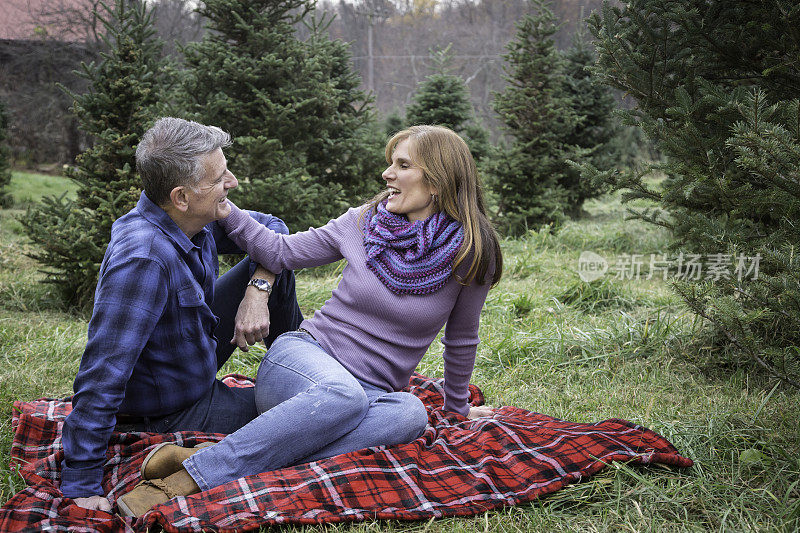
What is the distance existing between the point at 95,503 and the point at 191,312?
65cm

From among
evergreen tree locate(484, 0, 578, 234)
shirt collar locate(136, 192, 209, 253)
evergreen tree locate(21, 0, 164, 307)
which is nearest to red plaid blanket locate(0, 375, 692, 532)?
shirt collar locate(136, 192, 209, 253)

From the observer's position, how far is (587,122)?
989 cm

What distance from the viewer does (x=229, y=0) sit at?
218 inches

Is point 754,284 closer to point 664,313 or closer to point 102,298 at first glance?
point 664,313

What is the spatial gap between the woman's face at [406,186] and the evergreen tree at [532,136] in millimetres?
5787

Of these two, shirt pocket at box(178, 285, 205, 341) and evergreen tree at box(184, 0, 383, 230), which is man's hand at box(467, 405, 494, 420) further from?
evergreen tree at box(184, 0, 383, 230)

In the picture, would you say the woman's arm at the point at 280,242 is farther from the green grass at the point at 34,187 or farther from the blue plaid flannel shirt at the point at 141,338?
the green grass at the point at 34,187

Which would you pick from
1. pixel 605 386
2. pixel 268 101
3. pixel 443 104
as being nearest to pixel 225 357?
pixel 605 386

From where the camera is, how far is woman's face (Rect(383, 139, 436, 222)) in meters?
2.47

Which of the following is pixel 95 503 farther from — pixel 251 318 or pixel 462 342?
pixel 462 342

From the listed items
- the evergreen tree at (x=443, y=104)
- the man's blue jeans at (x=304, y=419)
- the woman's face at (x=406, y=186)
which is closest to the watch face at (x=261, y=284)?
the man's blue jeans at (x=304, y=419)

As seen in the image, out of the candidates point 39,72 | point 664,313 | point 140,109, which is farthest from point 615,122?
point 39,72

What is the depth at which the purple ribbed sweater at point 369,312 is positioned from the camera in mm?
2430

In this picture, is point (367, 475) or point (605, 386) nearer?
point (367, 475)
